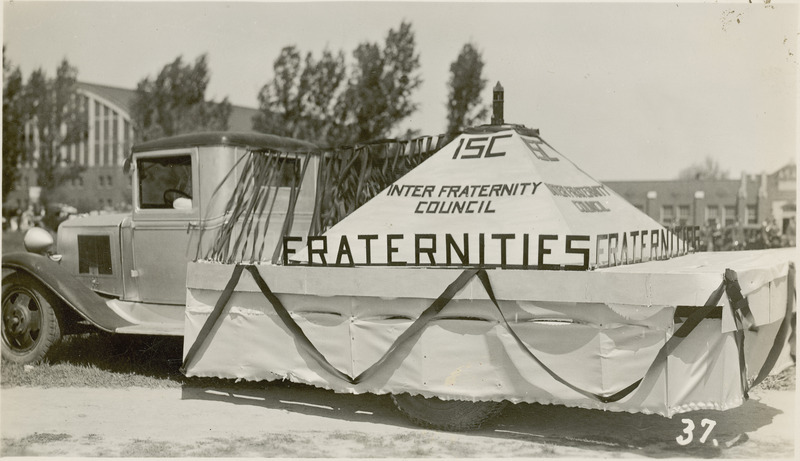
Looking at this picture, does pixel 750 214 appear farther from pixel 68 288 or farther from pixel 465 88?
pixel 68 288

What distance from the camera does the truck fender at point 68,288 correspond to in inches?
259

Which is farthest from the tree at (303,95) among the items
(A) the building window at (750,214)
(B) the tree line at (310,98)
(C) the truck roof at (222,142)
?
(A) the building window at (750,214)

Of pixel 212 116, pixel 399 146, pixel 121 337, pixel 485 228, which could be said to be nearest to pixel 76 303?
pixel 121 337

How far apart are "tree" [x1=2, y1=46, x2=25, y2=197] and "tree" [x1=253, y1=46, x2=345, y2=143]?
5684 millimetres

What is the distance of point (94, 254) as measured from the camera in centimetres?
741

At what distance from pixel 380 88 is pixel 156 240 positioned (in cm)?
958

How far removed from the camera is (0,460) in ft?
15.1

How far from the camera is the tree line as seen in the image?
15.9 meters

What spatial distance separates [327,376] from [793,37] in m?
3.72

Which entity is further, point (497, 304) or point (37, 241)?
point (37, 241)

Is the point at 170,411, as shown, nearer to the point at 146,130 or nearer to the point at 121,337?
the point at 121,337

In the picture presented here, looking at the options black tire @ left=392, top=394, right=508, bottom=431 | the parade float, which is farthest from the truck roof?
black tire @ left=392, top=394, right=508, bottom=431

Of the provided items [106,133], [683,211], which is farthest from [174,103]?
[683,211]

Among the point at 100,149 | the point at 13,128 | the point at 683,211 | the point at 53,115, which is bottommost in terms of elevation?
the point at 683,211
